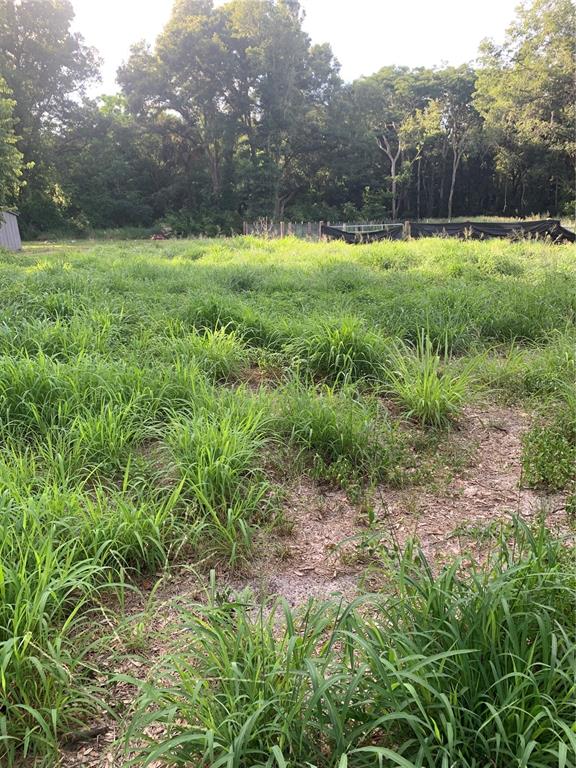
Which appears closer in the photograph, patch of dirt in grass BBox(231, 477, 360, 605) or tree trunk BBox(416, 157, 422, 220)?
patch of dirt in grass BBox(231, 477, 360, 605)

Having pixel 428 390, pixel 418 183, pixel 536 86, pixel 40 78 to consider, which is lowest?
pixel 428 390

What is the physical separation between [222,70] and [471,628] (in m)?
37.5

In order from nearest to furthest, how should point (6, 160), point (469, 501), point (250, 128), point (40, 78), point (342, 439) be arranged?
point (469, 501) < point (342, 439) < point (6, 160) < point (40, 78) < point (250, 128)

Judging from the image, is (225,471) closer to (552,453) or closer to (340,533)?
(340,533)

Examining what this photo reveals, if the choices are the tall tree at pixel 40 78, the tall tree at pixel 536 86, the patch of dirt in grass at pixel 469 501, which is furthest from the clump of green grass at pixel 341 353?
the tall tree at pixel 40 78

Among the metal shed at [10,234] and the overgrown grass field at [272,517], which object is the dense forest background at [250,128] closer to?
the metal shed at [10,234]

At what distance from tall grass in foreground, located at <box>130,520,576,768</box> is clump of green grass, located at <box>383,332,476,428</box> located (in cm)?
158

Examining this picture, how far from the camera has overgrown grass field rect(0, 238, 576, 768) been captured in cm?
113

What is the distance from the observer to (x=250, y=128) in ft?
107

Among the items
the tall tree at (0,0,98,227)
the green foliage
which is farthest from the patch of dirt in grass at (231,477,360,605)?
the tall tree at (0,0,98,227)

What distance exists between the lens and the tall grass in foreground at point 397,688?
3.51 ft

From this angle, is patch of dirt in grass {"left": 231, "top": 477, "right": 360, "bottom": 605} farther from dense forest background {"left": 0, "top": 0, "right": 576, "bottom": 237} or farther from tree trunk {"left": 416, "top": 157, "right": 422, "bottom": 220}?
tree trunk {"left": 416, "top": 157, "right": 422, "bottom": 220}

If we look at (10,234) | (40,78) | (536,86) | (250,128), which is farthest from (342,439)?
(40,78)

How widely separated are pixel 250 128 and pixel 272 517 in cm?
3512
